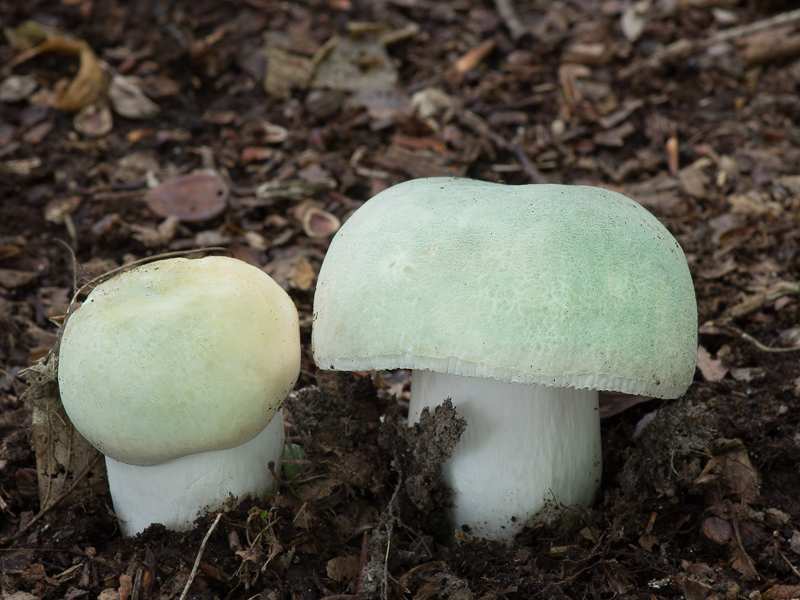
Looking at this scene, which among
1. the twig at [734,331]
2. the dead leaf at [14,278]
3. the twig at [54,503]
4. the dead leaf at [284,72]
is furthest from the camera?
the dead leaf at [284,72]

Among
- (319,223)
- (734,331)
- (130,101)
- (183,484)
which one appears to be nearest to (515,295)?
(183,484)

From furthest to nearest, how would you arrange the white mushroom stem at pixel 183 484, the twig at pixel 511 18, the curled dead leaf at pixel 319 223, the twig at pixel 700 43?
the twig at pixel 511 18, the twig at pixel 700 43, the curled dead leaf at pixel 319 223, the white mushroom stem at pixel 183 484

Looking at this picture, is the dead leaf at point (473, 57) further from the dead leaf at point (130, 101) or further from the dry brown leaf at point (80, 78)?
the dry brown leaf at point (80, 78)

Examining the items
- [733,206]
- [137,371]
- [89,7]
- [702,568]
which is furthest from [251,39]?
[702,568]

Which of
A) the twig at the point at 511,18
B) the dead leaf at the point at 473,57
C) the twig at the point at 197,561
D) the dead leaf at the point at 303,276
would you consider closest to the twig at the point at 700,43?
the twig at the point at 511,18

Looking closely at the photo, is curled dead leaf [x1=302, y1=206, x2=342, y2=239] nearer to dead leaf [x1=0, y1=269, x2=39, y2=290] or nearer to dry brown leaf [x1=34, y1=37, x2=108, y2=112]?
dead leaf [x1=0, y1=269, x2=39, y2=290]

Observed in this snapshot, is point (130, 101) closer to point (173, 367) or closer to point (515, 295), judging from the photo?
point (173, 367)
